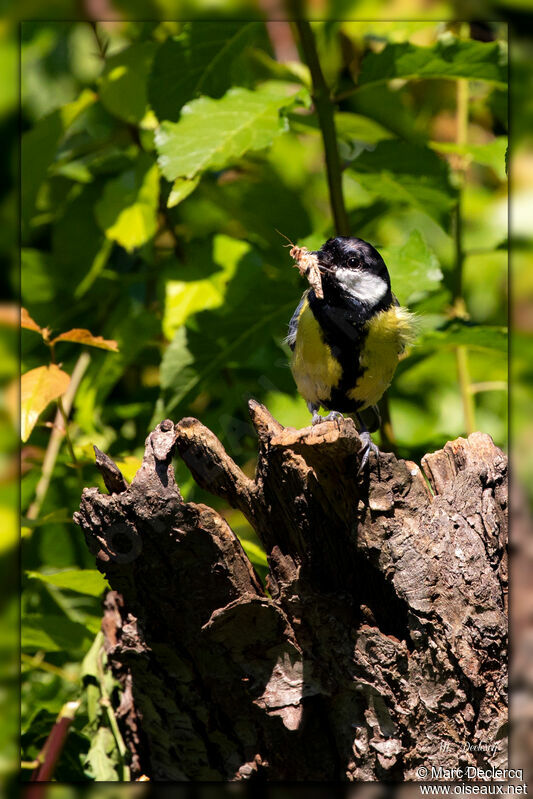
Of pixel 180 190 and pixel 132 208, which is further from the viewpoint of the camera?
pixel 132 208

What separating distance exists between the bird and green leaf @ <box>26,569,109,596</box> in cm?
45

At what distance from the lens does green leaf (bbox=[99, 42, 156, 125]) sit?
60.9 inches

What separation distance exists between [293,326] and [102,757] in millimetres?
821

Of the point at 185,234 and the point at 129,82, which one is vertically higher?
the point at 129,82

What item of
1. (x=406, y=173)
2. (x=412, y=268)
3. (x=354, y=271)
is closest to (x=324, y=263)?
(x=354, y=271)

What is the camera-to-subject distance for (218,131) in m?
1.31

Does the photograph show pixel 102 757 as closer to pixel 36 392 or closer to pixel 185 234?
pixel 36 392

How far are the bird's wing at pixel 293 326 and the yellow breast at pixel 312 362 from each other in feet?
0.05

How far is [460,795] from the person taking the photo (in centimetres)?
110

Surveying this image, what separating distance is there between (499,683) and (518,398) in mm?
415

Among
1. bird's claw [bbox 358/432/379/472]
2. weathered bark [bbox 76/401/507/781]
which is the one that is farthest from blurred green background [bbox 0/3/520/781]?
bird's claw [bbox 358/432/379/472]

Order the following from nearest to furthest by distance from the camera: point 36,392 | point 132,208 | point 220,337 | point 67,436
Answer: point 36,392 → point 67,436 → point 220,337 → point 132,208

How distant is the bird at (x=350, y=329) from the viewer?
1.40 meters

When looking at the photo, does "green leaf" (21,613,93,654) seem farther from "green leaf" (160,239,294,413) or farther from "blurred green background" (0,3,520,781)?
"green leaf" (160,239,294,413)
